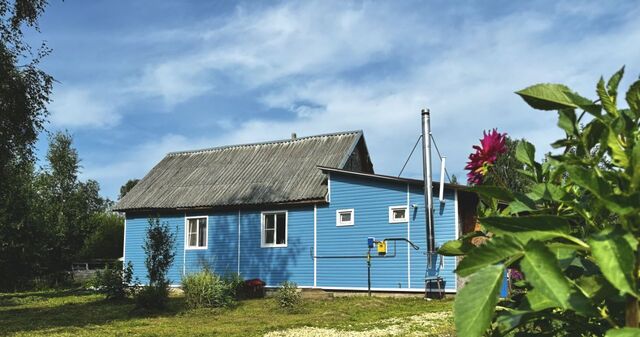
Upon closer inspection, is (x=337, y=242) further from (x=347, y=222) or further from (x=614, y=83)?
(x=614, y=83)

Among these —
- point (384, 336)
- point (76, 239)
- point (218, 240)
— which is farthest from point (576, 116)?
point (76, 239)

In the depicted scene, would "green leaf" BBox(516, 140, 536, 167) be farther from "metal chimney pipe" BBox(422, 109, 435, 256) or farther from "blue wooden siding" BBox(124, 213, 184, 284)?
"blue wooden siding" BBox(124, 213, 184, 284)

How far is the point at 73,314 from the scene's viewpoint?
44.5 feet

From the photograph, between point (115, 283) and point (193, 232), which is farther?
point (193, 232)

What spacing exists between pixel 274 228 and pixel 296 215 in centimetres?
102

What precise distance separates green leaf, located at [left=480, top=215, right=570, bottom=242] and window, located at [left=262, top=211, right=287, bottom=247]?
59.3 feet

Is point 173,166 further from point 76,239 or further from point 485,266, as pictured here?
point 485,266

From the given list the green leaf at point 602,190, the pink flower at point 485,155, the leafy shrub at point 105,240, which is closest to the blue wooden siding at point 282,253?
the leafy shrub at point 105,240

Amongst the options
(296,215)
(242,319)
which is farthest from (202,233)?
(242,319)

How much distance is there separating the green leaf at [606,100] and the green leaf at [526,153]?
33 cm

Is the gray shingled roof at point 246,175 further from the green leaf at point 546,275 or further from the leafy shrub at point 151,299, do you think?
the green leaf at point 546,275

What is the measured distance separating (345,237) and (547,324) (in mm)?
16349

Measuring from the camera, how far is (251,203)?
19125 millimetres

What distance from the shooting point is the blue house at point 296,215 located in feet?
54.5
